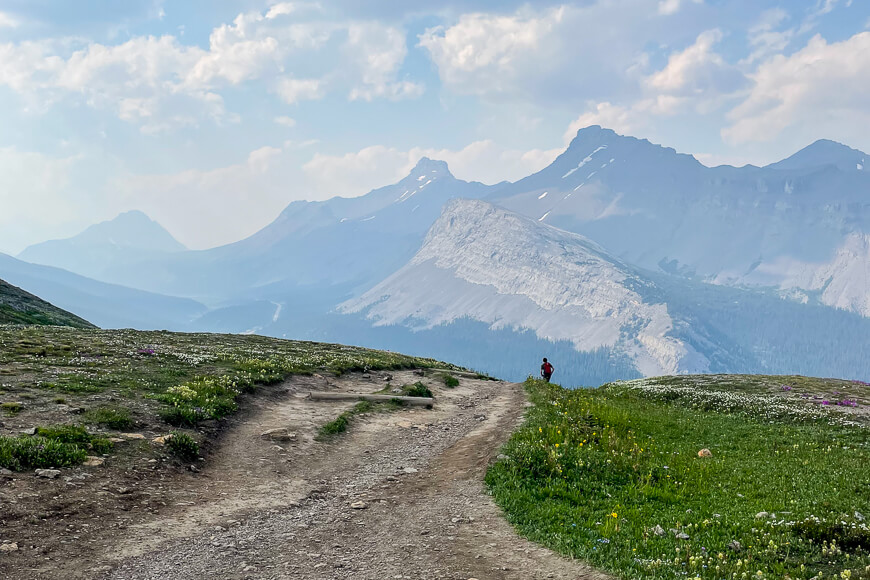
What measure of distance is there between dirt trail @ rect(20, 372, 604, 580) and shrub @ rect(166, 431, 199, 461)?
2.17ft

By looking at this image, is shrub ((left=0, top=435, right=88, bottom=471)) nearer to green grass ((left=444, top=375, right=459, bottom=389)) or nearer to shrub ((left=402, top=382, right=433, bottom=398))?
shrub ((left=402, top=382, right=433, bottom=398))

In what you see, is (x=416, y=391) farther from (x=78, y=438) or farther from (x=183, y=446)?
(x=78, y=438)

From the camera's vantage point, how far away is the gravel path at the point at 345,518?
10.5 m

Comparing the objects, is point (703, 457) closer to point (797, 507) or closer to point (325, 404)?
point (797, 507)

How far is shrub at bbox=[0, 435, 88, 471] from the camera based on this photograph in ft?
44.1

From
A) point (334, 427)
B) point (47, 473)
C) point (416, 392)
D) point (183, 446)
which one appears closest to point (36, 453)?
point (47, 473)

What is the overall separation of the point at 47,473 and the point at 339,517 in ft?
24.8

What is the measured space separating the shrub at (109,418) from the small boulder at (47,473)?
4.01 m

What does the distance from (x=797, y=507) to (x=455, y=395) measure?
2258cm

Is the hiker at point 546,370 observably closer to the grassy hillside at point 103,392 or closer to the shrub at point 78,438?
the grassy hillside at point 103,392

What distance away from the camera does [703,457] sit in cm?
1869

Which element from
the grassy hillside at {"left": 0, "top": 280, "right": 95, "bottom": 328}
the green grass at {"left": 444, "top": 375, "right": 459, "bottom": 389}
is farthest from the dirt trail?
the grassy hillside at {"left": 0, "top": 280, "right": 95, "bottom": 328}

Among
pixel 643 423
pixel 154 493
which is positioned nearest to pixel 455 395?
pixel 643 423

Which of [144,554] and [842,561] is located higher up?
[842,561]
